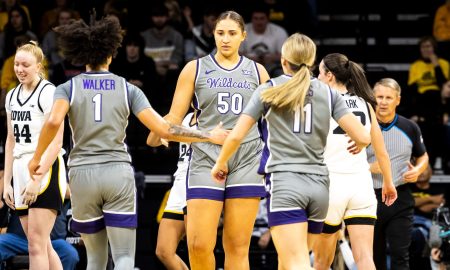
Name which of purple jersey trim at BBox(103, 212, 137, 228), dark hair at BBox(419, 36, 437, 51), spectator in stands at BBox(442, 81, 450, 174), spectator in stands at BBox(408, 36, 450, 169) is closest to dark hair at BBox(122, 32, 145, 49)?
spectator in stands at BBox(408, 36, 450, 169)

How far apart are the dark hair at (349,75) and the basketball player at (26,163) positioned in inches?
87.6

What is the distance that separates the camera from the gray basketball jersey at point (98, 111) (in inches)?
275

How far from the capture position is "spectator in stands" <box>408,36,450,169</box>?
12906 mm

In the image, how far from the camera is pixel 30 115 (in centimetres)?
802

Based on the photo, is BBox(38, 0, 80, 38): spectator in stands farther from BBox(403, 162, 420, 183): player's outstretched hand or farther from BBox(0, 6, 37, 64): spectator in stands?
BBox(403, 162, 420, 183): player's outstretched hand

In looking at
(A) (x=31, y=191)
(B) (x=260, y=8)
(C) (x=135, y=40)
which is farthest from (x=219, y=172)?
(B) (x=260, y=8)

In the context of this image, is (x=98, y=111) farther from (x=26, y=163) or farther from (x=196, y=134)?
(x=26, y=163)

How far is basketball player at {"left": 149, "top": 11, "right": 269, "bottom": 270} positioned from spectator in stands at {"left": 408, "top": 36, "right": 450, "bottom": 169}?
5859 mm

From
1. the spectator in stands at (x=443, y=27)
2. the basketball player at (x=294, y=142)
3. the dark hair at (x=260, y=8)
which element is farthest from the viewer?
the spectator in stands at (x=443, y=27)

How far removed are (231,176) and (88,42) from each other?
1391mm

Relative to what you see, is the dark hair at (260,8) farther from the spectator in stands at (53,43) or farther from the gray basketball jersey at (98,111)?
the gray basketball jersey at (98,111)

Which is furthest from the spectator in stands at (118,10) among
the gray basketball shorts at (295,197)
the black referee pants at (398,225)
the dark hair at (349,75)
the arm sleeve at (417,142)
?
the gray basketball shorts at (295,197)

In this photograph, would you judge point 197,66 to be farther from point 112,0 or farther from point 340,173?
point 112,0

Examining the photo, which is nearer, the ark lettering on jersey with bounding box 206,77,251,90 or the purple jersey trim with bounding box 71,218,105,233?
the purple jersey trim with bounding box 71,218,105,233
